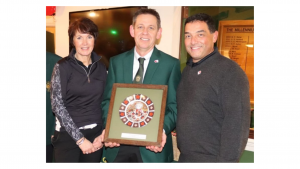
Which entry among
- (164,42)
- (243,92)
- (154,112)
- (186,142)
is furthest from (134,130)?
(164,42)

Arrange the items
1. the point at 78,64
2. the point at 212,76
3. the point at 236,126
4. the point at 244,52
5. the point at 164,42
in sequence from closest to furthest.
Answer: the point at 236,126 → the point at 212,76 → the point at 78,64 → the point at 244,52 → the point at 164,42

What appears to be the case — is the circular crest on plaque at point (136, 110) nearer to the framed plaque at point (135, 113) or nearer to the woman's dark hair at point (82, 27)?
the framed plaque at point (135, 113)

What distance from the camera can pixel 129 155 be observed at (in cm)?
208

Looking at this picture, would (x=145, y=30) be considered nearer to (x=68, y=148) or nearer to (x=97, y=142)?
(x=97, y=142)

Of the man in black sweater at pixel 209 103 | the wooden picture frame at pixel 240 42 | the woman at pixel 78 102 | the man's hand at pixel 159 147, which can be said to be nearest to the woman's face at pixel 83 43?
the woman at pixel 78 102

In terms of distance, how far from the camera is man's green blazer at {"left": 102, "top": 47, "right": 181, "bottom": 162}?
2051 mm

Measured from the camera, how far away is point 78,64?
2076 mm

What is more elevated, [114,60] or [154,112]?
[114,60]

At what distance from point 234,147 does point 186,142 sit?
1.32 feet

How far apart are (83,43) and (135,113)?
84 centimetres

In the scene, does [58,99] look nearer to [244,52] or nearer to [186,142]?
[186,142]

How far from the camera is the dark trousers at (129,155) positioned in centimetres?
207

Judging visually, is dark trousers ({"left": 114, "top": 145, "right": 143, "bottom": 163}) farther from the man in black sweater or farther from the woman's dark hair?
the woman's dark hair

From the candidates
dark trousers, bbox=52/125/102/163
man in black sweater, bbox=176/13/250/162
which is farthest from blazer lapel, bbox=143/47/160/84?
dark trousers, bbox=52/125/102/163
